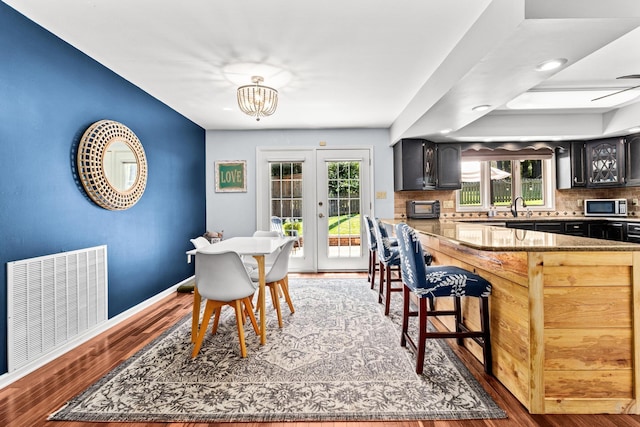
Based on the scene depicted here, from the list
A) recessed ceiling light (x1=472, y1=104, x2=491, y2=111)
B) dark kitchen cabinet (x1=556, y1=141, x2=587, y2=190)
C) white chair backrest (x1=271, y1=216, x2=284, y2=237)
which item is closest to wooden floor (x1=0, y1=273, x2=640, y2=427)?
recessed ceiling light (x1=472, y1=104, x2=491, y2=111)

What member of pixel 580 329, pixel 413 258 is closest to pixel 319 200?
pixel 413 258

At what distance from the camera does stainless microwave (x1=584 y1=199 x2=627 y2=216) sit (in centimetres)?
467

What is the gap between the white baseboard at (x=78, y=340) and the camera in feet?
6.89

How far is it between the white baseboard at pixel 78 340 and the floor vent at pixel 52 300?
3 centimetres

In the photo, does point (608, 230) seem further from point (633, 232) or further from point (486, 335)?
point (486, 335)

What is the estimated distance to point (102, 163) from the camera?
2.85 meters

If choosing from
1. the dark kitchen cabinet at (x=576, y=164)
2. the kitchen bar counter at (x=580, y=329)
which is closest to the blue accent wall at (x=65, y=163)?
the kitchen bar counter at (x=580, y=329)

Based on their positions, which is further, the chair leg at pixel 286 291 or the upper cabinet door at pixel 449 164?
the upper cabinet door at pixel 449 164

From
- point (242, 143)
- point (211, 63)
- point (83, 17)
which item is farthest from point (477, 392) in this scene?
point (242, 143)

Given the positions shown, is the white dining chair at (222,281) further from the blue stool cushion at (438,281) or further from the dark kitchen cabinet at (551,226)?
the dark kitchen cabinet at (551,226)

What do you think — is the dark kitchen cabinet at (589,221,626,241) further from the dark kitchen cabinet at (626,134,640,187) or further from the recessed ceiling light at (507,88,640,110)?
the recessed ceiling light at (507,88,640,110)

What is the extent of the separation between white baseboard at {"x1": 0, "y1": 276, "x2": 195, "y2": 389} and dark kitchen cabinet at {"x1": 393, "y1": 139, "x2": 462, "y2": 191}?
12.1 ft

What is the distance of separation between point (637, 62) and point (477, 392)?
10.8ft

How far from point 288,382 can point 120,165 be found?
8.21 ft
